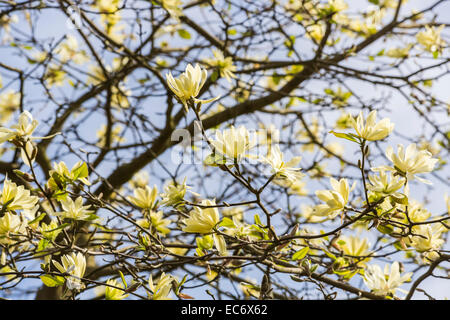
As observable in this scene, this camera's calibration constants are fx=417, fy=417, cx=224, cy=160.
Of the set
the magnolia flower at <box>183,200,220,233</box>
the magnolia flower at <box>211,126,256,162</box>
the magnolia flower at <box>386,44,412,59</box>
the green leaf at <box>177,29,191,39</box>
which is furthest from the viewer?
the magnolia flower at <box>386,44,412,59</box>

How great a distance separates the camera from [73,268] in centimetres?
131

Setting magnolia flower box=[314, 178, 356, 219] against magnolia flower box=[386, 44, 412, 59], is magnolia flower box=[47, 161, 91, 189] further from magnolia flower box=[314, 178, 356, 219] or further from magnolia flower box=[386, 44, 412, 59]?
magnolia flower box=[386, 44, 412, 59]

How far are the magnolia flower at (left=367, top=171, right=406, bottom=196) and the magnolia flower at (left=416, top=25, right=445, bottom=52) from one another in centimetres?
179

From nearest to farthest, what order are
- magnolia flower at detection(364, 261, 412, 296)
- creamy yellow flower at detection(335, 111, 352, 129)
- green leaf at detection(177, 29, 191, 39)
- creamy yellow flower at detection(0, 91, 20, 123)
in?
magnolia flower at detection(364, 261, 412, 296), green leaf at detection(177, 29, 191, 39), creamy yellow flower at detection(335, 111, 352, 129), creamy yellow flower at detection(0, 91, 20, 123)

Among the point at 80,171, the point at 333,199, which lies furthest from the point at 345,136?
the point at 80,171

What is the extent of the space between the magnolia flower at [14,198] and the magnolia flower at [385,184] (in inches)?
39.5

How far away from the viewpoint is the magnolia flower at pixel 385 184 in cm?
109

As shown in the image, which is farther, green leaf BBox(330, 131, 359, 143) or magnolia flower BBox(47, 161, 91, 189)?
magnolia flower BBox(47, 161, 91, 189)

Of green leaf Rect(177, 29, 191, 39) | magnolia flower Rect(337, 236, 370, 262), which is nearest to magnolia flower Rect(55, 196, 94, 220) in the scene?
magnolia flower Rect(337, 236, 370, 262)

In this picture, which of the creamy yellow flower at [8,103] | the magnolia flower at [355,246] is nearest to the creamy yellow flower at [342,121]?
the magnolia flower at [355,246]

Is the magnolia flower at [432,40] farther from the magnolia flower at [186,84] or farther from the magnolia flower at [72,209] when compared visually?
the magnolia flower at [72,209]

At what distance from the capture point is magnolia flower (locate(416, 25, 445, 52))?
2559 mm

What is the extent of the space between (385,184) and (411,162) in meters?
0.09

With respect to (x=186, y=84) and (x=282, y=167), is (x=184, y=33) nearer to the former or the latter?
(x=186, y=84)
